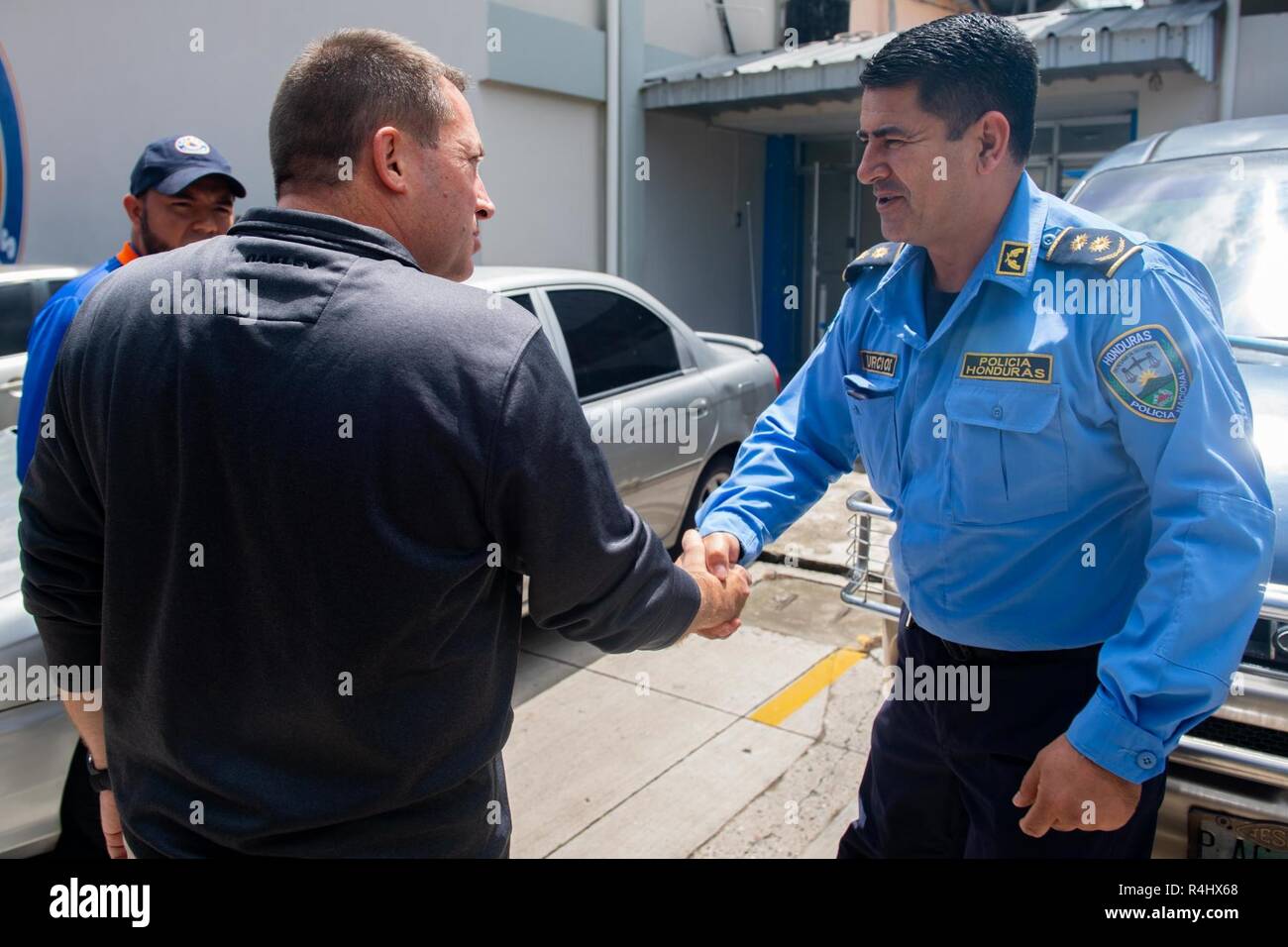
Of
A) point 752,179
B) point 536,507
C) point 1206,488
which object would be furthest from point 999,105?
point 752,179

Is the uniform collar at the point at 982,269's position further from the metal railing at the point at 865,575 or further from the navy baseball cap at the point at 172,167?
the navy baseball cap at the point at 172,167

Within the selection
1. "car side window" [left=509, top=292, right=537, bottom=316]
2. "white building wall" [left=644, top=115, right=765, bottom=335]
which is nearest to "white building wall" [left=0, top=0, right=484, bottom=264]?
"car side window" [left=509, top=292, right=537, bottom=316]

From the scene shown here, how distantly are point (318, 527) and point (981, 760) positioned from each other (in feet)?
4.48

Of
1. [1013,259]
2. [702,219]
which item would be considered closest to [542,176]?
[702,219]

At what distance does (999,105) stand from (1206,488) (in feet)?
2.79

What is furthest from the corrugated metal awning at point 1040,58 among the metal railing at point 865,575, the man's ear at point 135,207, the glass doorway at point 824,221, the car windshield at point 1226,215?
the man's ear at point 135,207

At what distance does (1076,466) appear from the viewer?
1854mm

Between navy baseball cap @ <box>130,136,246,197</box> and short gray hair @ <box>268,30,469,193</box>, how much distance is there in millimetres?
1827

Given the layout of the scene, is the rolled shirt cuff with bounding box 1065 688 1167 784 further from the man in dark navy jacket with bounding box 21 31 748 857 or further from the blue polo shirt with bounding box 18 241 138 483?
the blue polo shirt with bounding box 18 241 138 483

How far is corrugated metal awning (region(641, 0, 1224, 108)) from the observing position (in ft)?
24.4

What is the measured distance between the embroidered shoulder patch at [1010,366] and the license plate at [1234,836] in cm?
116

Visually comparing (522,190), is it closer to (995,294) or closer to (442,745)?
(995,294)

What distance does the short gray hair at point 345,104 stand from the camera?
1453mm
